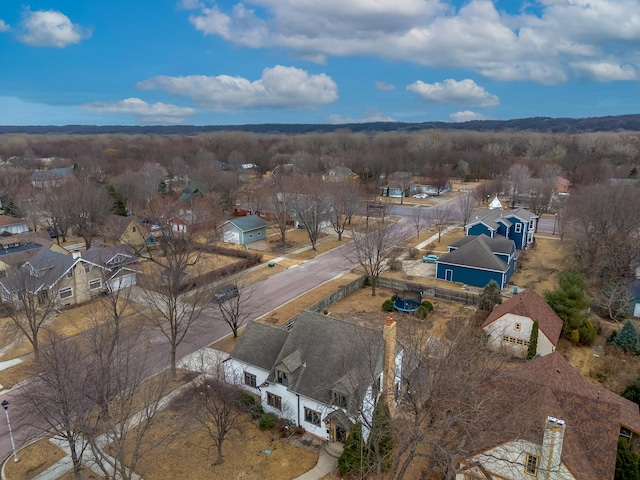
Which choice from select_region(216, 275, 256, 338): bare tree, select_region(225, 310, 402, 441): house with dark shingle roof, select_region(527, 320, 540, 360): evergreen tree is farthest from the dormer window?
select_region(527, 320, 540, 360): evergreen tree

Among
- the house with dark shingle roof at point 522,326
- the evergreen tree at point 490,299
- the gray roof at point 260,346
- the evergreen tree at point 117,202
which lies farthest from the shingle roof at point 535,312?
the evergreen tree at point 117,202

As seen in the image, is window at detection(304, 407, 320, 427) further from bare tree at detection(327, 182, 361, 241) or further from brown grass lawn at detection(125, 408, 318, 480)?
bare tree at detection(327, 182, 361, 241)

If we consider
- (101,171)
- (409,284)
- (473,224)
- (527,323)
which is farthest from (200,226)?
(101,171)

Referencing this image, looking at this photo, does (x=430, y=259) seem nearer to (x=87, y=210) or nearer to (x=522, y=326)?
(x=522, y=326)

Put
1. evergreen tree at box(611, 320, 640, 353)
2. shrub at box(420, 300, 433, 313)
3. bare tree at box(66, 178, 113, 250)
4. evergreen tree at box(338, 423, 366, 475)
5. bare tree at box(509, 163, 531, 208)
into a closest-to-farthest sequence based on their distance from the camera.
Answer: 1. evergreen tree at box(338, 423, 366, 475)
2. evergreen tree at box(611, 320, 640, 353)
3. shrub at box(420, 300, 433, 313)
4. bare tree at box(66, 178, 113, 250)
5. bare tree at box(509, 163, 531, 208)

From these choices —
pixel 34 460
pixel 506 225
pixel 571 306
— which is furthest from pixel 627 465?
pixel 506 225

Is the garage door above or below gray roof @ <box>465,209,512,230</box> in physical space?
below
